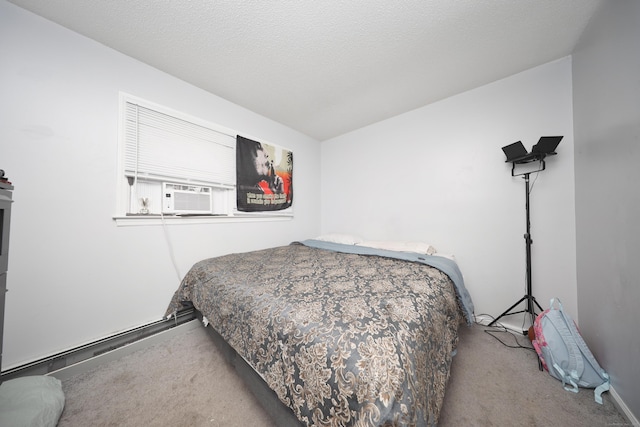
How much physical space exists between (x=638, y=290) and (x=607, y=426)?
725 mm

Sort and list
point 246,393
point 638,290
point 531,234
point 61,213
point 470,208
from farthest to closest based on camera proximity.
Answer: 1. point 470,208
2. point 531,234
3. point 61,213
4. point 246,393
5. point 638,290

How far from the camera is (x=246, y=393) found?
1.21 metres

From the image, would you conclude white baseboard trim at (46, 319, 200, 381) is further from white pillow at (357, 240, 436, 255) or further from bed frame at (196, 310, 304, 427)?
white pillow at (357, 240, 436, 255)

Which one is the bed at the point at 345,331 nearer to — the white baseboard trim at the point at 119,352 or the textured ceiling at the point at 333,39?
the white baseboard trim at the point at 119,352

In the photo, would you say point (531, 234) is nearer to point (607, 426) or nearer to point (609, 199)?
point (609, 199)

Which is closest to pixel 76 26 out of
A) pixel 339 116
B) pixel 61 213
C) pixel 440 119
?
pixel 61 213

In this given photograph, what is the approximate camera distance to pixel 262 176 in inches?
105

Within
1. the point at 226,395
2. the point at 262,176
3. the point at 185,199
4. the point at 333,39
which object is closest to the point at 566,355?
the point at 226,395

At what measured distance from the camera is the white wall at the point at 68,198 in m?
1.30

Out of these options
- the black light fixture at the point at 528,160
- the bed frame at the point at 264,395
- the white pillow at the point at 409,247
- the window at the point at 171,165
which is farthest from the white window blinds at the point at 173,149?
the black light fixture at the point at 528,160

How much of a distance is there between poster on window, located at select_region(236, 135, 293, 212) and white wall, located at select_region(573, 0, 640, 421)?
2.92 meters

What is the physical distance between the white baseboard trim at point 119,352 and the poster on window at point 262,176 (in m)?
1.34

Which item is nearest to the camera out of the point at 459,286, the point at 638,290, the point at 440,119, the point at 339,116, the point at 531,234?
the point at 638,290

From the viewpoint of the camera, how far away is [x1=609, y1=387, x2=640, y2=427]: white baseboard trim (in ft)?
3.19
